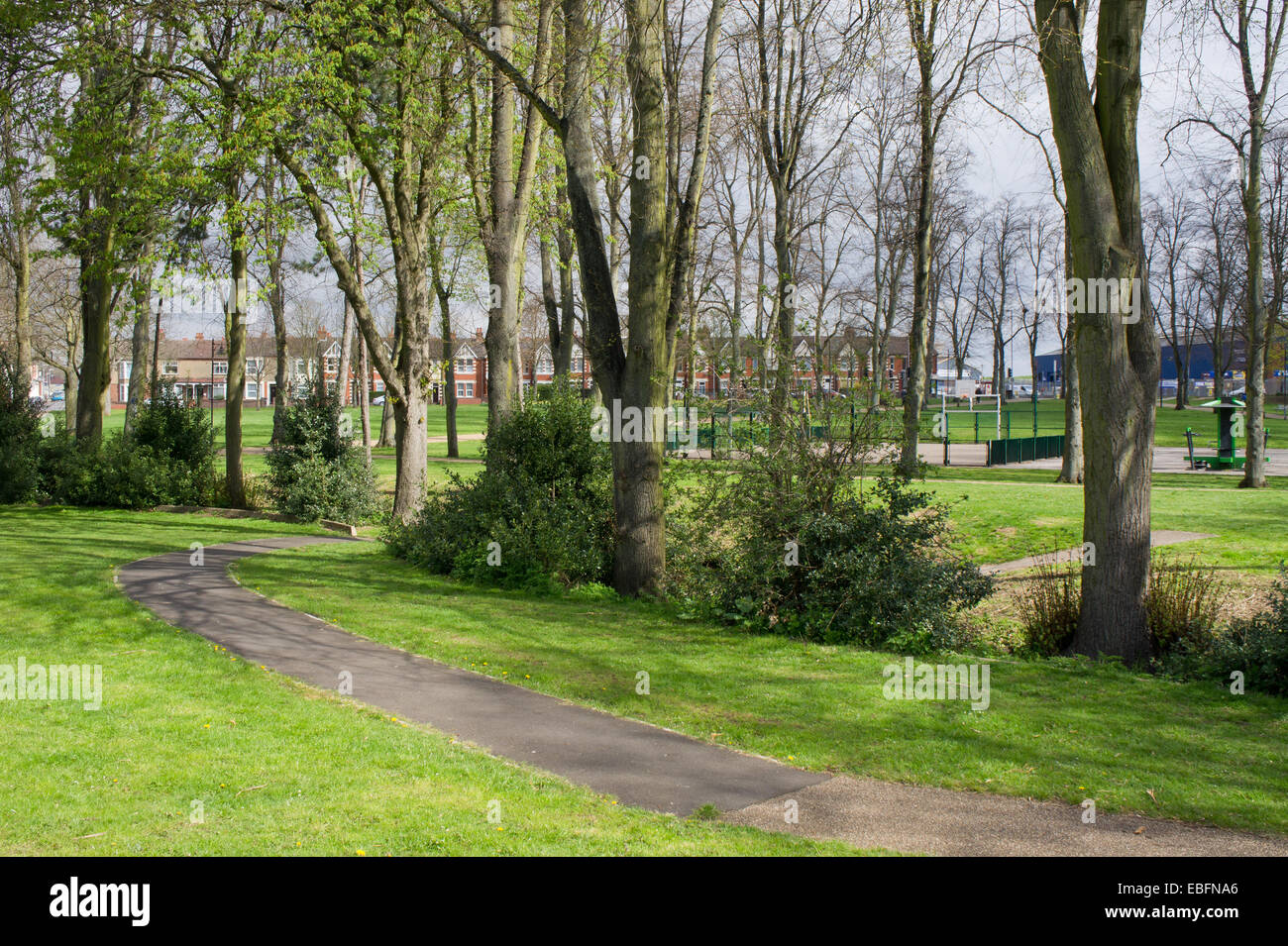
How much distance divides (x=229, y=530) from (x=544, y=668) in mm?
13536

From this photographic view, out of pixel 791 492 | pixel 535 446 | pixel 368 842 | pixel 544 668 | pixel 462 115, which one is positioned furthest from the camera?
pixel 462 115

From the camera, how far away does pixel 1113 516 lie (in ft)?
31.0

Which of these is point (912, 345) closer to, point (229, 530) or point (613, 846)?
point (229, 530)

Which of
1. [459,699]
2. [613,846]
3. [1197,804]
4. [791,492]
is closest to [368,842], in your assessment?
[613,846]

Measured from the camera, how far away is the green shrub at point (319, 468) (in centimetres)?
2183

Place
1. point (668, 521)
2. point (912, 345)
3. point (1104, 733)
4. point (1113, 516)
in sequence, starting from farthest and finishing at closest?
point (912, 345) < point (668, 521) < point (1113, 516) < point (1104, 733)

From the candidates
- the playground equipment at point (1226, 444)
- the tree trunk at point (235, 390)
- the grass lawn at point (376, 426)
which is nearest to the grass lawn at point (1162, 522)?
the playground equipment at point (1226, 444)

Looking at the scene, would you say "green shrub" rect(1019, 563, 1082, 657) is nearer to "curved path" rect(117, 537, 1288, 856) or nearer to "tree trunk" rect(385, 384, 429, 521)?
"curved path" rect(117, 537, 1288, 856)

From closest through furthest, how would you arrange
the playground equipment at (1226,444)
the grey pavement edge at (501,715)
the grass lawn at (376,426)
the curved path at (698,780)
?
the curved path at (698,780) → the grey pavement edge at (501,715) → the playground equipment at (1226,444) → the grass lawn at (376,426)

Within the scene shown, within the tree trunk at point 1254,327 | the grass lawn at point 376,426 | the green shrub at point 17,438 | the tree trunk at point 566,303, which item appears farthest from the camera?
the grass lawn at point 376,426

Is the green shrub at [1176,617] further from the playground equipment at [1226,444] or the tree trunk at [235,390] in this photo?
the playground equipment at [1226,444]

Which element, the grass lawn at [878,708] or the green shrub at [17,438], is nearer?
the grass lawn at [878,708]

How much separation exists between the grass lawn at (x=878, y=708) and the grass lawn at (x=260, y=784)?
1.60 m

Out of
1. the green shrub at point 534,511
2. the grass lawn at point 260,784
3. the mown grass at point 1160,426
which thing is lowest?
the grass lawn at point 260,784
